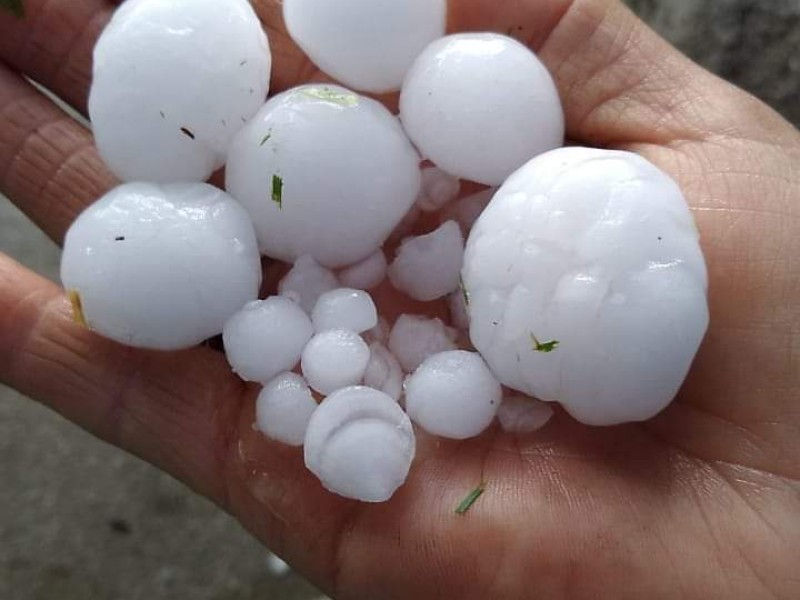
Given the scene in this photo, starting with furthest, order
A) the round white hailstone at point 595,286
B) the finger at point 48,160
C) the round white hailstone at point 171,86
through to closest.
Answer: the finger at point 48,160 → the round white hailstone at point 171,86 → the round white hailstone at point 595,286

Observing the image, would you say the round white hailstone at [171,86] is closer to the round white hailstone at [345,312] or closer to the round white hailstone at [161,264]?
the round white hailstone at [161,264]

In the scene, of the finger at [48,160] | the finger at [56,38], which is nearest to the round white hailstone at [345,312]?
the finger at [48,160]

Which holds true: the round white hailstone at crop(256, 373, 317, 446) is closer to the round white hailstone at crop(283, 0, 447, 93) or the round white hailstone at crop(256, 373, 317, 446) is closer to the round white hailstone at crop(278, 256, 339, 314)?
the round white hailstone at crop(278, 256, 339, 314)

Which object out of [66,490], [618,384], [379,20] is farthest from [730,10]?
[66,490]

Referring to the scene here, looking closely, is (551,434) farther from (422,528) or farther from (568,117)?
(568,117)

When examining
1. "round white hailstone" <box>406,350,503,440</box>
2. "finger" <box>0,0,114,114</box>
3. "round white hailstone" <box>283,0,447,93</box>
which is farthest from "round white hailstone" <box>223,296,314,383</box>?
"finger" <box>0,0,114,114</box>

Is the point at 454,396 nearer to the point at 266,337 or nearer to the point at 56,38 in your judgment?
the point at 266,337

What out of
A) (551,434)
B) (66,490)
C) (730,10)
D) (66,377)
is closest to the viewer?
(551,434)

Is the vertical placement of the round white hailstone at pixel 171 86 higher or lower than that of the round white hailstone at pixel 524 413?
higher
